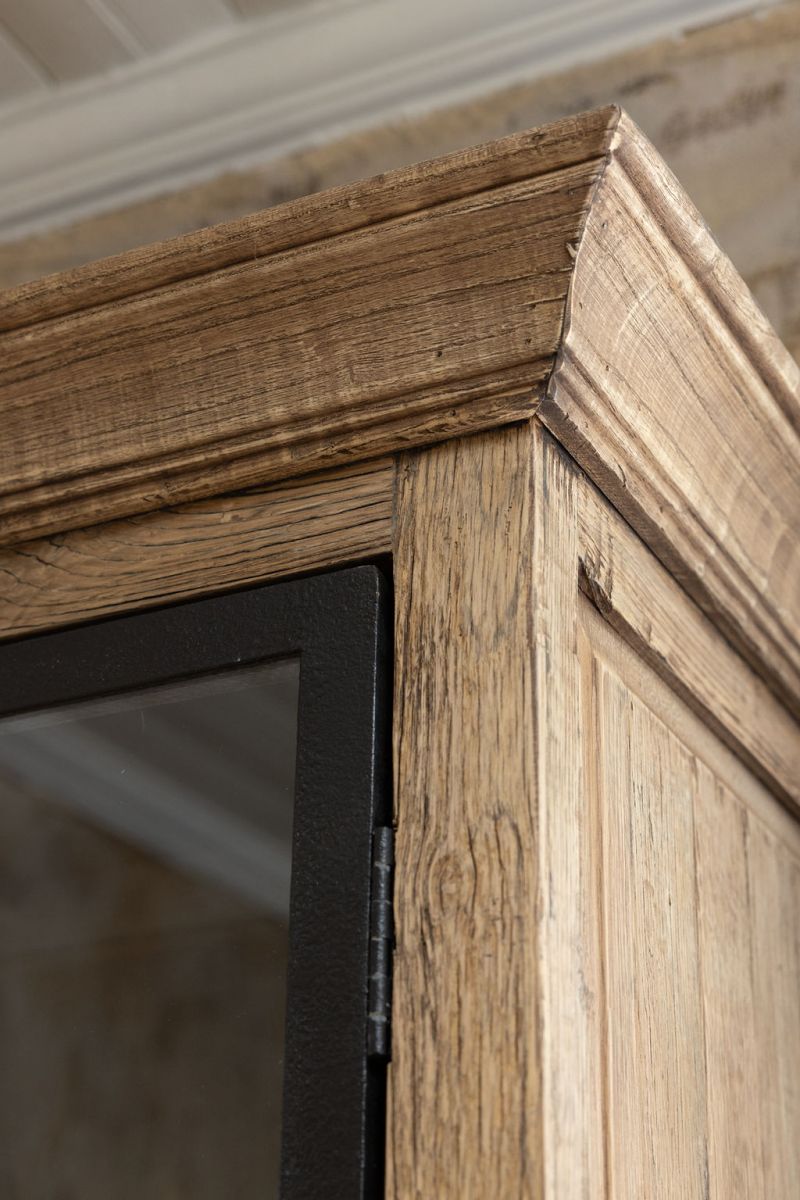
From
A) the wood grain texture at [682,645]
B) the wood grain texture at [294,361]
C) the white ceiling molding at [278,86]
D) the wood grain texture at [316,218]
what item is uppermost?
the white ceiling molding at [278,86]

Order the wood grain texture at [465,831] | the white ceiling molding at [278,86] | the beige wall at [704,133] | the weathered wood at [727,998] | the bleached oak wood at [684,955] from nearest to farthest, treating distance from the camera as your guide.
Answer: the wood grain texture at [465,831] → the bleached oak wood at [684,955] → the weathered wood at [727,998] → the beige wall at [704,133] → the white ceiling molding at [278,86]

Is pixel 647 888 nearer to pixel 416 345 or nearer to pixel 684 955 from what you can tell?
pixel 684 955

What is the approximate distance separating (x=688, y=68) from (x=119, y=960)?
1065 millimetres

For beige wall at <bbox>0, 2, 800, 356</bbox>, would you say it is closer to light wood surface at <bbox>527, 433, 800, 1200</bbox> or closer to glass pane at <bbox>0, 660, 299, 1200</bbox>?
light wood surface at <bbox>527, 433, 800, 1200</bbox>

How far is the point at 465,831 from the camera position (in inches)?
22.2

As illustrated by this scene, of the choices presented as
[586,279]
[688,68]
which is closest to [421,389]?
[586,279]

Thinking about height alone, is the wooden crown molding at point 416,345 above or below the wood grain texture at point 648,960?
above

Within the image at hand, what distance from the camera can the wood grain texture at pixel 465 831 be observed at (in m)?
0.52

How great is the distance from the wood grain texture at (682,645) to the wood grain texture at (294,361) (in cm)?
9

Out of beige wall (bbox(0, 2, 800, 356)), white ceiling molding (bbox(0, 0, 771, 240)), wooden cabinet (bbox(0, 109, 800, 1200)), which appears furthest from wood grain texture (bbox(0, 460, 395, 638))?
white ceiling molding (bbox(0, 0, 771, 240))

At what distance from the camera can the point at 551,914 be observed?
0.55 metres

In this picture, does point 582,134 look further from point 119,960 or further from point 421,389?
point 119,960

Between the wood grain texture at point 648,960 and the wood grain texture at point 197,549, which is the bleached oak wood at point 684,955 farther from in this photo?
the wood grain texture at point 197,549

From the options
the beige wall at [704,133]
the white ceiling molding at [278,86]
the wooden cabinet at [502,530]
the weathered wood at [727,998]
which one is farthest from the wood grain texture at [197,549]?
the white ceiling molding at [278,86]
